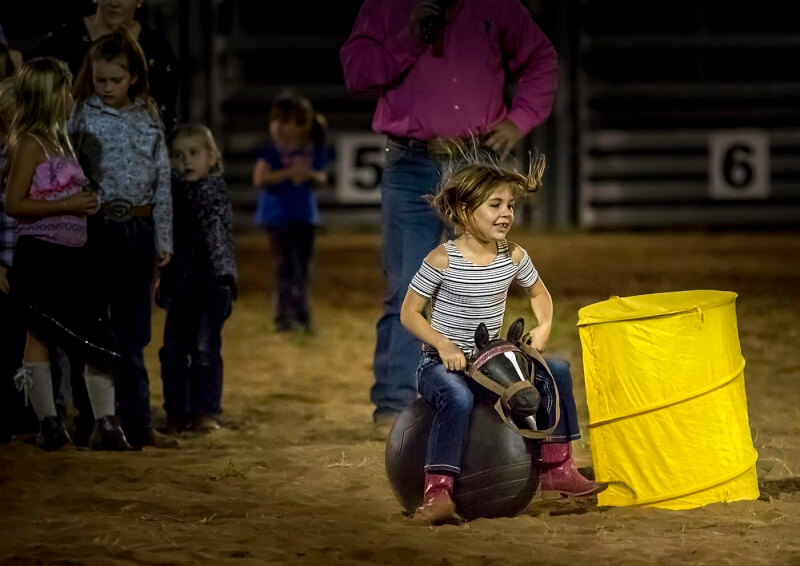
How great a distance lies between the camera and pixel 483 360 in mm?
5008

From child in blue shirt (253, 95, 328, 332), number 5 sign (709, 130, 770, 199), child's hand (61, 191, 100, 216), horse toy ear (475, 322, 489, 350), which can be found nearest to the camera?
horse toy ear (475, 322, 489, 350)

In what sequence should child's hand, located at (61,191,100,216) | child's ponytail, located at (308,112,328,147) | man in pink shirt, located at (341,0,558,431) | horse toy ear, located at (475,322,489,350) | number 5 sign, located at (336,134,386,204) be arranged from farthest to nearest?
number 5 sign, located at (336,134,386,204) → child's ponytail, located at (308,112,328,147) → man in pink shirt, located at (341,0,558,431) → child's hand, located at (61,191,100,216) → horse toy ear, located at (475,322,489,350)

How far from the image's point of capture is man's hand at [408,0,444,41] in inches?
251

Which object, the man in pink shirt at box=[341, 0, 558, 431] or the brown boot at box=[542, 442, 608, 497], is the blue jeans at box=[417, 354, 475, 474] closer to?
the brown boot at box=[542, 442, 608, 497]

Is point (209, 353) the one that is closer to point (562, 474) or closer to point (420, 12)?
point (420, 12)

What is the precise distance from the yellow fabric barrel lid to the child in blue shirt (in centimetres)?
494

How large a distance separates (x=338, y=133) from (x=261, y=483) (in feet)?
42.4

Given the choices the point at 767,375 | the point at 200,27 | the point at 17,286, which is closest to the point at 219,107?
the point at 200,27

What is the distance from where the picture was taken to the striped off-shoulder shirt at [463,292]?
520 centimetres

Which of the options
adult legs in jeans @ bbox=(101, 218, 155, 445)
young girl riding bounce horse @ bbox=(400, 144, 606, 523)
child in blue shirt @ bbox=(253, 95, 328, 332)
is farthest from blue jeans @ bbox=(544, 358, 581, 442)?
child in blue shirt @ bbox=(253, 95, 328, 332)

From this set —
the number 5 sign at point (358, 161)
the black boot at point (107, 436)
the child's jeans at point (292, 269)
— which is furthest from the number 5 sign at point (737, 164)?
the black boot at point (107, 436)

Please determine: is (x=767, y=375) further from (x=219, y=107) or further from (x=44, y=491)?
(x=219, y=107)

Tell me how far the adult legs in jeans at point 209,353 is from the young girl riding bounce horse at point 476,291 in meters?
1.81

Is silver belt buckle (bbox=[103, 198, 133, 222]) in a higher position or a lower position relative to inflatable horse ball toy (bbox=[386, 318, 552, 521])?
higher
